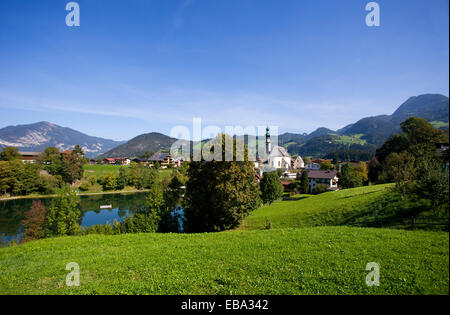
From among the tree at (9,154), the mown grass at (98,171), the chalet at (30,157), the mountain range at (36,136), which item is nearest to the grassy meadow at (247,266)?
the mountain range at (36,136)

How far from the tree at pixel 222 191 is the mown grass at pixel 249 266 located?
6.81 m

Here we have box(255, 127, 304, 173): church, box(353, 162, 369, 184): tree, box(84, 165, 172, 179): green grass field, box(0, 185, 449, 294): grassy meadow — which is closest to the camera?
box(0, 185, 449, 294): grassy meadow

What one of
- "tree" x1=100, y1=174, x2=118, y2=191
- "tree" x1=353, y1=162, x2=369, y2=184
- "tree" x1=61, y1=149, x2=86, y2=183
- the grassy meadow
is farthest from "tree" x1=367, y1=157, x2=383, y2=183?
"tree" x1=61, y1=149, x2=86, y2=183

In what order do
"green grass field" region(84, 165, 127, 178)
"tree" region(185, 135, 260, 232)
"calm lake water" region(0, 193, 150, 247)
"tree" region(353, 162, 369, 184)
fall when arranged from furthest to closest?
"green grass field" region(84, 165, 127, 178)
"tree" region(353, 162, 369, 184)
"calm lake water" region(0, 193, 150, 247)
"tree" region(185, 135, 260, 232)

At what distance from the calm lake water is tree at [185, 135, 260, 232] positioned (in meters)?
12.4

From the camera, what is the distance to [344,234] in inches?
371

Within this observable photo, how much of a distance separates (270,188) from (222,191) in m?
22.3

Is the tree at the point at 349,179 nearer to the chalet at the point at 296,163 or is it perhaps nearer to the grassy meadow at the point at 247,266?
the grassy meadow at the point at 247,266

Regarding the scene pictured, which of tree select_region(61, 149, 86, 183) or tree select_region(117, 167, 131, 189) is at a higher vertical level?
tree select_region(61, 149, 86, 183)

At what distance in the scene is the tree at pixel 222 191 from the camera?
1650 cm

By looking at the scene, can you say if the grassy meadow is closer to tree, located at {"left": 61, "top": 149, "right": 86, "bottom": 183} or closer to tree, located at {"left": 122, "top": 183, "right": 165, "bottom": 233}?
tree, located at {"left": 122, "top": 183, "right": 165, "bottom": 233}

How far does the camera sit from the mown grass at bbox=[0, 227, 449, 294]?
484cm
